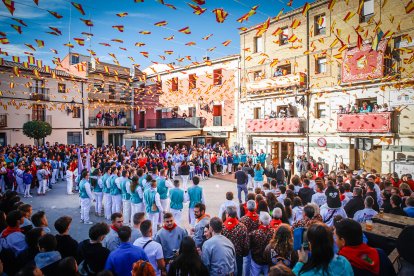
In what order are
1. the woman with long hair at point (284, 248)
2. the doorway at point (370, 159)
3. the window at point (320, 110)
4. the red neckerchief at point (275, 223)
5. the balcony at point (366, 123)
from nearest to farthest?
the woman with long hair at point (284, 248) < the red neckerchief at point (275, 223) < the balcony at point (366, 123) < the doorway at point (370, 159) < the window at point (320, 110)

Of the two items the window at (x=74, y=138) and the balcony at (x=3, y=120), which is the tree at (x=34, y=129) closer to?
the balcony at (x=3, y=120)

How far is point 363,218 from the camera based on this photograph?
18.0 feet

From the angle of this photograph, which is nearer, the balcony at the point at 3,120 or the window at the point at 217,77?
the balcony at the point at 3,120

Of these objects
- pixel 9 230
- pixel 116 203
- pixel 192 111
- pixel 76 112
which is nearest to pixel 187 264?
pixel 9 230

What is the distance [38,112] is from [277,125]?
25112 millimetres

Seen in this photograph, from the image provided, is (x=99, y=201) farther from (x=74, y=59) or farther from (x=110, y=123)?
(x=74, y=59)

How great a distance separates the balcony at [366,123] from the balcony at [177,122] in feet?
45.1

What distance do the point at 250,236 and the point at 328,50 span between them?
17.5 metres

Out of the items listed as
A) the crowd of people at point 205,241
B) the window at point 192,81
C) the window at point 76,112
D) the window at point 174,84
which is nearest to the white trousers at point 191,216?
the crowd of people at point 205,241

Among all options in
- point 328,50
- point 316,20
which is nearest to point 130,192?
point 328,50

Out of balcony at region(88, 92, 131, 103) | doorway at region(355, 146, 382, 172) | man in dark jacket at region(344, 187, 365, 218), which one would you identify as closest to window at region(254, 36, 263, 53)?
doorway at region(355, 146, 382, 172)

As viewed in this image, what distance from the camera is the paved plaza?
8.30 meters

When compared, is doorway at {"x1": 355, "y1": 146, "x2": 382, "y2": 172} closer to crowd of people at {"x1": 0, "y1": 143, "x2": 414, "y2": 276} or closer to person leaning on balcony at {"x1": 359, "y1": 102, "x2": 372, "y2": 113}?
person leaning on balcony at {"x1": 359, "y1": 102, "x2": 372, "y2": 113}

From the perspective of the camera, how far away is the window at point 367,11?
16266 mm
